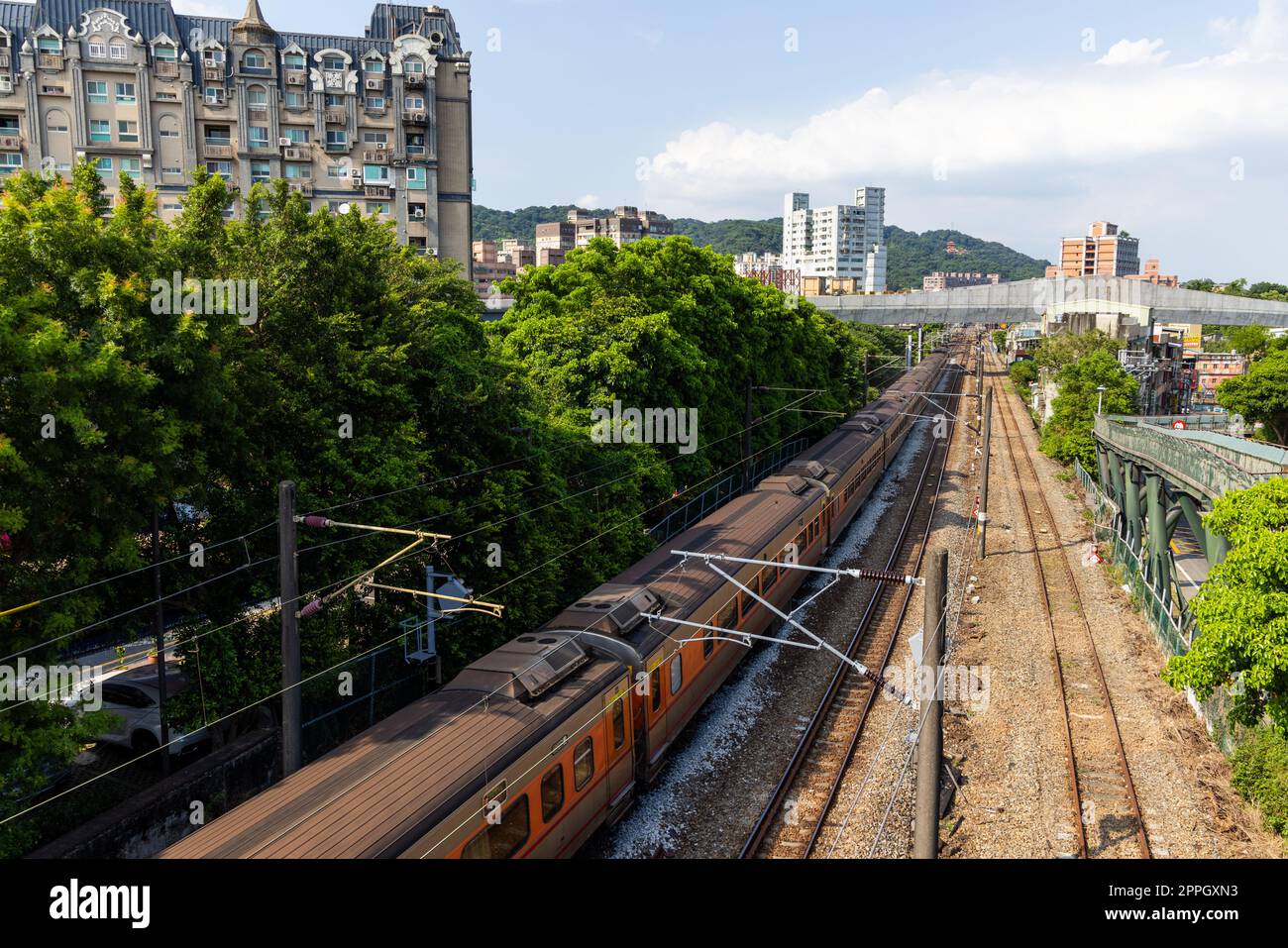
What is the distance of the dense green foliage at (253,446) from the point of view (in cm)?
1269

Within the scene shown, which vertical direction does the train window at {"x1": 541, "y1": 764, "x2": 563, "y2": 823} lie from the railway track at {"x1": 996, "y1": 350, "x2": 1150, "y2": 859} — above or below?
above

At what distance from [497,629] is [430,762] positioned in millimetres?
8182

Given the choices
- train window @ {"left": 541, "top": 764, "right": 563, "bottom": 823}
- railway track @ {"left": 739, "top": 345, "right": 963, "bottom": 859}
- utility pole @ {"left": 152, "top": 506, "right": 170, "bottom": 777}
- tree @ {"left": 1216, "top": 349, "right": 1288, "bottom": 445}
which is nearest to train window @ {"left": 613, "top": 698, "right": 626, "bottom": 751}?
train window @ {"left": 541, "top": 764, "right": 563, "bottom": 823}

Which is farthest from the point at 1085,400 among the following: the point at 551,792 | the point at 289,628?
the point at 289,628

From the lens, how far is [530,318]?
3080 cm

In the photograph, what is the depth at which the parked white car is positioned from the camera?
61.3 feet

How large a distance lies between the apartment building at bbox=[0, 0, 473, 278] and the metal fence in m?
35.2

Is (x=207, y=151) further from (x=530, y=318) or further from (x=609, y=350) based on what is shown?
(x=609, y=350)

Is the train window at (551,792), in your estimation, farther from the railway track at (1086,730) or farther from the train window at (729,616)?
the railway track at (1086,730)

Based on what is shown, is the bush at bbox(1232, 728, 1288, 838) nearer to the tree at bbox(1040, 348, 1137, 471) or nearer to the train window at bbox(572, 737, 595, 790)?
the train window at bbox(572, 737, 595, 790)

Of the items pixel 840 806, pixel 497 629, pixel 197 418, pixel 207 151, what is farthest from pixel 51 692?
pixel 207 151

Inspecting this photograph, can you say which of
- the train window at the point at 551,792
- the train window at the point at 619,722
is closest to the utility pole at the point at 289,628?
the train window at the point at 551,792
